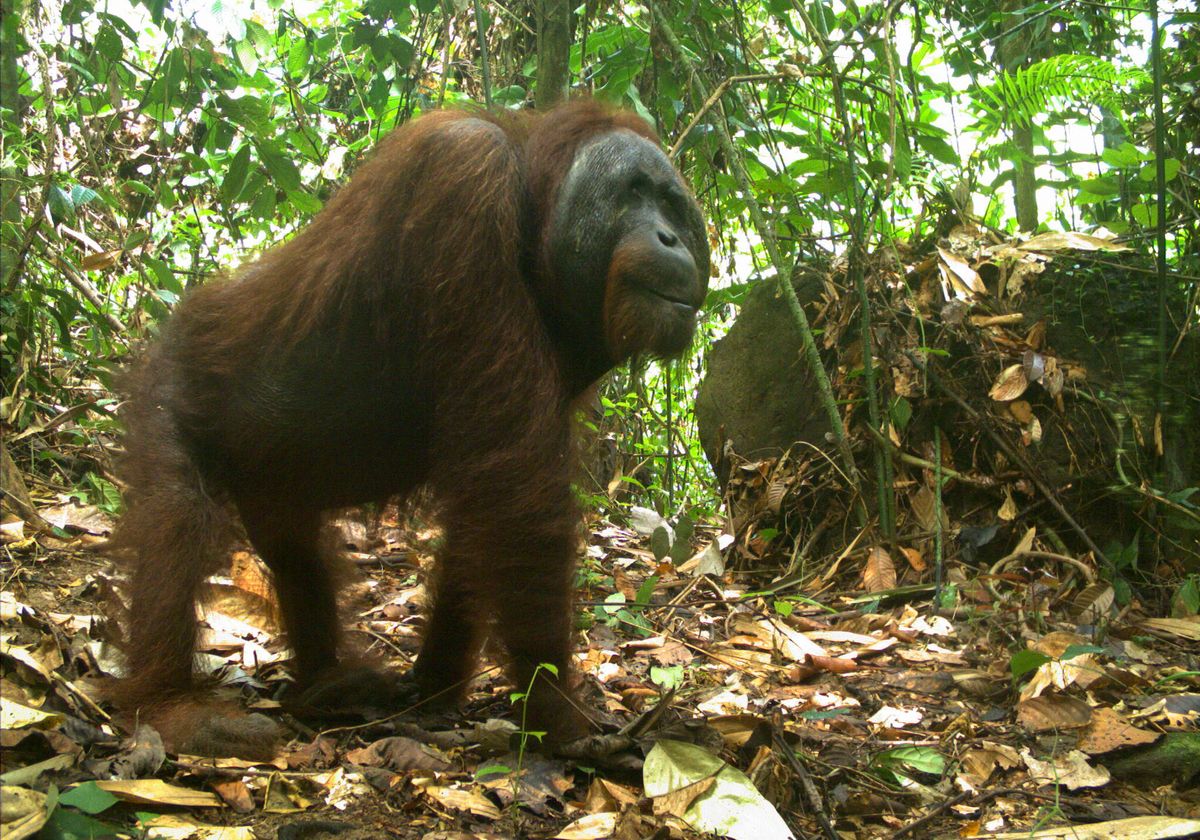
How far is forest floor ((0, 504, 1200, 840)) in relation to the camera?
2.43m

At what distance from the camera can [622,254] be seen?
3.18 metres

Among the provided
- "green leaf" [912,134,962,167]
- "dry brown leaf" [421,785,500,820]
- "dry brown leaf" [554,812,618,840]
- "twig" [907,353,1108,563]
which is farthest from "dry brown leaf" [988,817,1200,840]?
"green leaf" [912,134,962,167]

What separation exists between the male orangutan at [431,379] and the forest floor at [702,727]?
24 centimetres

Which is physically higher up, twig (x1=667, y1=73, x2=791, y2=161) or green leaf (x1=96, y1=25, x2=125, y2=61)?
green leaf (x1=96, y1=25, x2=125, y2=61)

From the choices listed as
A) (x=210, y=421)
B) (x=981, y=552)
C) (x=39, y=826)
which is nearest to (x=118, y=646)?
(x=210, y=421)

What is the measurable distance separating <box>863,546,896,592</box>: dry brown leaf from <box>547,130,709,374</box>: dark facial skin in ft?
5.67

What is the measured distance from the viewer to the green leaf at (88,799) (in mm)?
2002

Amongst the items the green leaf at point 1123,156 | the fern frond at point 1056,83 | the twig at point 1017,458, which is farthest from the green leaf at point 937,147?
the twig at point 1017,458

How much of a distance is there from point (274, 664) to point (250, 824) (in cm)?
165

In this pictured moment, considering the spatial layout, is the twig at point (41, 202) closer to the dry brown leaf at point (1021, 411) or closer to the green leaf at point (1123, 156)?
the dry brown leaf at point (1021, 411)

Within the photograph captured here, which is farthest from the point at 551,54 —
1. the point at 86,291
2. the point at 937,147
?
the point at 86,291

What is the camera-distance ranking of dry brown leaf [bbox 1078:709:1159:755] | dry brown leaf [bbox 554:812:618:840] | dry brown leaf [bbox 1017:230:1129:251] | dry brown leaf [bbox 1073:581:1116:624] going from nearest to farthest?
dry brown leaf [bbox 554:812:618:840], dry brown leaf [bbox 1078:709:1159:755], dry brown leaf [bbox 1073:581:1116:624], dry brown leaf [bbox 1017:230:1129:251]

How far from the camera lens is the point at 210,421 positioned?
3.40 metres

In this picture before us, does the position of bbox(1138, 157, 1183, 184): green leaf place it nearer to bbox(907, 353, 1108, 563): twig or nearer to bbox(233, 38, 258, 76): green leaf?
bbox(907, 353, 1108, 563): twig
